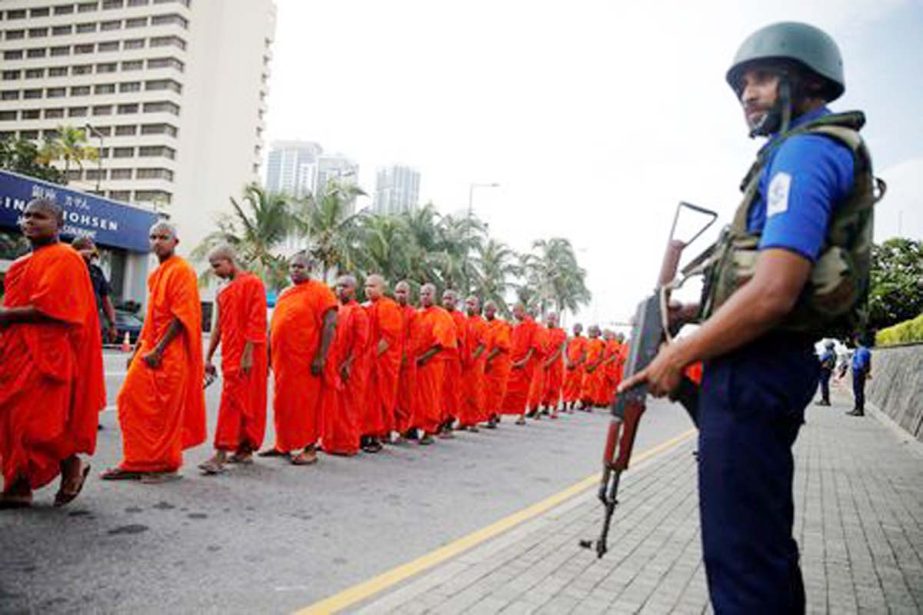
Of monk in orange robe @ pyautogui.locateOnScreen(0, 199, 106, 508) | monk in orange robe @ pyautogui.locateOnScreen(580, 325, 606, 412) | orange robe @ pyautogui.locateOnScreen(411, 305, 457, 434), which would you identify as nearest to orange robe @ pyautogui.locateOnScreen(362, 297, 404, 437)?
orange robe @ pyautogui.locateOnScreen(411, 305, 457, 434)

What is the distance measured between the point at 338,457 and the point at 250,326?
189cm

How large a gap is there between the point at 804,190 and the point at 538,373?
1245cm

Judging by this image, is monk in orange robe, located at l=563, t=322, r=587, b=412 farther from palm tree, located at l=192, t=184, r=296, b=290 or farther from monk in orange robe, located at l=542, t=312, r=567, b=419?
palm tree, located at l=192, t=184, r=296, b=290

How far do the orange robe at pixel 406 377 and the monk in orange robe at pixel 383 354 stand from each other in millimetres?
386

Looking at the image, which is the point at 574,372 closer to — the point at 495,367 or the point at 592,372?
the point at 592,372

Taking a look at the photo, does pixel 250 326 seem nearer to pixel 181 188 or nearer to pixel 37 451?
pixel 37 451

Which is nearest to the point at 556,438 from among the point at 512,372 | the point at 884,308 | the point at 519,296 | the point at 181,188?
the point at 512,372

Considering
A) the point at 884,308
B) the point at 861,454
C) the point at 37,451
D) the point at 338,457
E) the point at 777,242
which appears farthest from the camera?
the point at 884,308

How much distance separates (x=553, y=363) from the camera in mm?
15117

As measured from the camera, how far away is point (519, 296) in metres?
48.0

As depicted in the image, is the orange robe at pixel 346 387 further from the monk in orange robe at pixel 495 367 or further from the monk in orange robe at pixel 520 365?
the monk in orange robe at pixel 520 365

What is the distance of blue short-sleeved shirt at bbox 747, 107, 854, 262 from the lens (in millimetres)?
1872

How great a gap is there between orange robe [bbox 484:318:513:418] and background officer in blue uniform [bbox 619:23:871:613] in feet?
32.5

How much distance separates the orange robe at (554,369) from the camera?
14969mm
